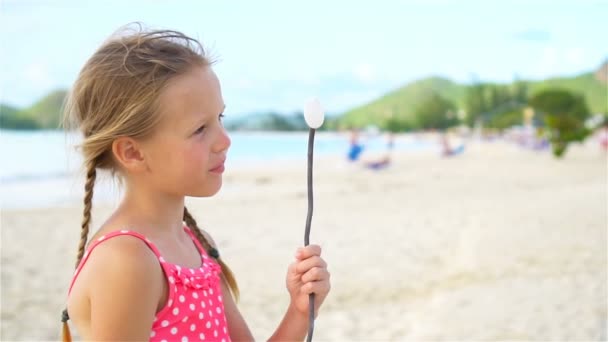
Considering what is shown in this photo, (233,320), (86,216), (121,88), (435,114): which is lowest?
(233,320)

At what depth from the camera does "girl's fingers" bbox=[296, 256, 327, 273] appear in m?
1.33

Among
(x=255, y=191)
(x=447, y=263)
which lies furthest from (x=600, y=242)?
(x=255, y=191)

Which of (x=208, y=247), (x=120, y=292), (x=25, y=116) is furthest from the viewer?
(x=25, y=116)

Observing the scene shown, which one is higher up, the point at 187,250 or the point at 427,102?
the point at 427,102

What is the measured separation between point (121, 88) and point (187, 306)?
424 mm

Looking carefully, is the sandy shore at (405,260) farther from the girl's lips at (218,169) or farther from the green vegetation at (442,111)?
the green vegetation at (442,111)

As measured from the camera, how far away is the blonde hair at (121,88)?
4.00 ft

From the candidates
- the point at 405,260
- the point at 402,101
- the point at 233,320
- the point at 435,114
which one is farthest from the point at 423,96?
the point at 233,320

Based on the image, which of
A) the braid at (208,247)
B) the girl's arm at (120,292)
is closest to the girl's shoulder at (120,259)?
the girl's arm at (120,292)

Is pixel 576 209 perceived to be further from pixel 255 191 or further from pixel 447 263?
pixel 255 191

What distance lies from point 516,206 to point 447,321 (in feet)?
19.6

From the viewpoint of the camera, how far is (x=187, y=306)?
1.26m

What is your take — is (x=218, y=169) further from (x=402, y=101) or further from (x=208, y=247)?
(x=402, y=101)

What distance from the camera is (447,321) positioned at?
451 centimetres
